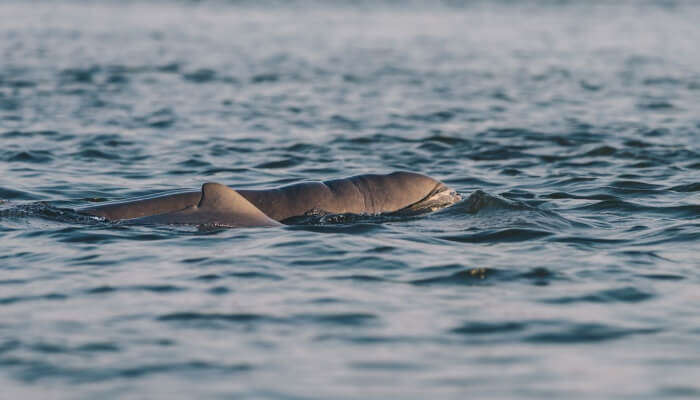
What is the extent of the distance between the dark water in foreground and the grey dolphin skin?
9.5 inches

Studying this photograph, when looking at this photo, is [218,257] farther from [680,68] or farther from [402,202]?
[680,68]

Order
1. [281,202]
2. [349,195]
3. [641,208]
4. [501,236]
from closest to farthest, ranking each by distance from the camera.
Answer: [501,236], [281,202], [349,195], [641,208]

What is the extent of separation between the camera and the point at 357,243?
10.1 m

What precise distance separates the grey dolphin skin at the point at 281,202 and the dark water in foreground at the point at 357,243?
242mm

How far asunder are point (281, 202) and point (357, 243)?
4.73 ft

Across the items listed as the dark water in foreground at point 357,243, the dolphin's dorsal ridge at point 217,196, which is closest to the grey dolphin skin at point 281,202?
the dolphin's dorsal ridge at point 217,196

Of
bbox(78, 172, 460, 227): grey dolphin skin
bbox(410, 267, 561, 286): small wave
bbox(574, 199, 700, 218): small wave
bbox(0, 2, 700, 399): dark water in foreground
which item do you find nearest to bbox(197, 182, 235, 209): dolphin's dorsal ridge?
bbox(78, 172, 460, 227): grey dolphin skin

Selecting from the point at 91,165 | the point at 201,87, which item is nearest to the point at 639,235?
the point at 91,165

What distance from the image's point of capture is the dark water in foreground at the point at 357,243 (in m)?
6.70

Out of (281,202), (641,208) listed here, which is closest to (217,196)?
(281,202)

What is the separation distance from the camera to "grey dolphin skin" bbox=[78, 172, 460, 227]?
10.7 m

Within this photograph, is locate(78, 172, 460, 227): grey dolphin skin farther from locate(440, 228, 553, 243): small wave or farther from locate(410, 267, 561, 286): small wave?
locate(410, 267, 561, 286): small wave

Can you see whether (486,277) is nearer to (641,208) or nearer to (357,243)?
(357,243)

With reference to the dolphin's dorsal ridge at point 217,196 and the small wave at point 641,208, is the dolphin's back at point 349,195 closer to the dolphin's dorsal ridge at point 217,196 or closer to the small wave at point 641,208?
the dolphin's dorsal ridge at point 217,196
